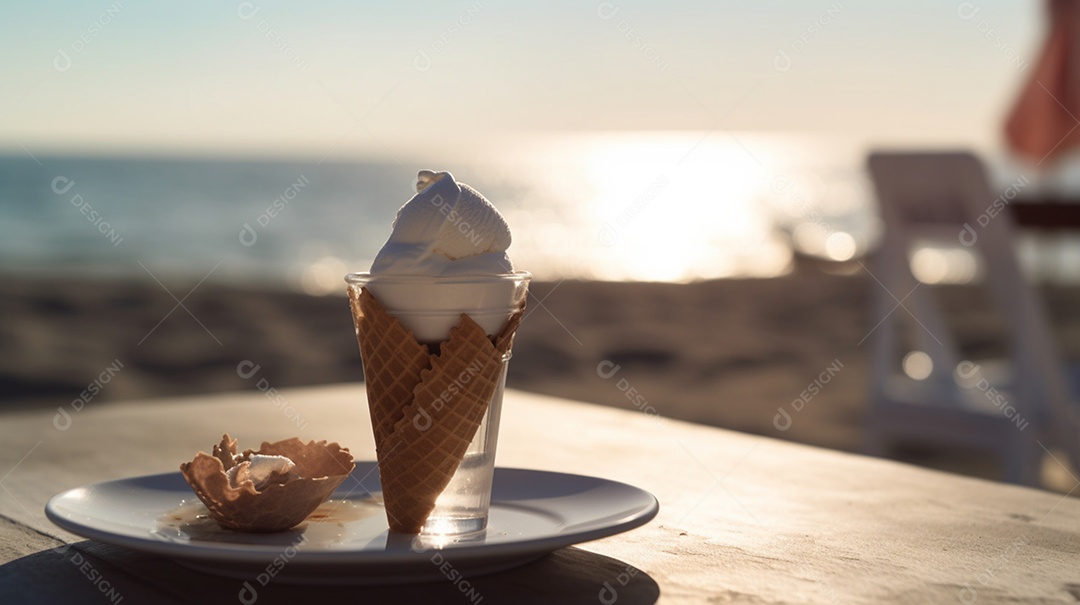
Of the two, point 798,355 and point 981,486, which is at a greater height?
point 798,355

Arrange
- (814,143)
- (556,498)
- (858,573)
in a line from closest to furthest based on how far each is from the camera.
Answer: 1. (858,573)
2. (556,498)
3. (814,143)

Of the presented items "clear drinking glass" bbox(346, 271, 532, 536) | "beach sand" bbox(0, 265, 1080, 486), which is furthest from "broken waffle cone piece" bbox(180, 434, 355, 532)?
"beach sand" bbox(0, 265, 1080, 486)

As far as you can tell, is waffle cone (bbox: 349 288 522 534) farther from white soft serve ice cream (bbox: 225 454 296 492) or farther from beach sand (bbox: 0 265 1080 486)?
beach sand (bbox: 0 265 1080 486)

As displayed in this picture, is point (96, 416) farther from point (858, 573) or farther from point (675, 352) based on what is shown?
point (675, 352)

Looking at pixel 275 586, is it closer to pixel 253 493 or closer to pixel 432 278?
pixel 253 493

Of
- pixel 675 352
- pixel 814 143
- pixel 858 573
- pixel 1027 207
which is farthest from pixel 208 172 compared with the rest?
pixel 814 143

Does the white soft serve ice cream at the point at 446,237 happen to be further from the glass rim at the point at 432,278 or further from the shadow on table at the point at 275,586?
the shadow on table at the point at 275,586
